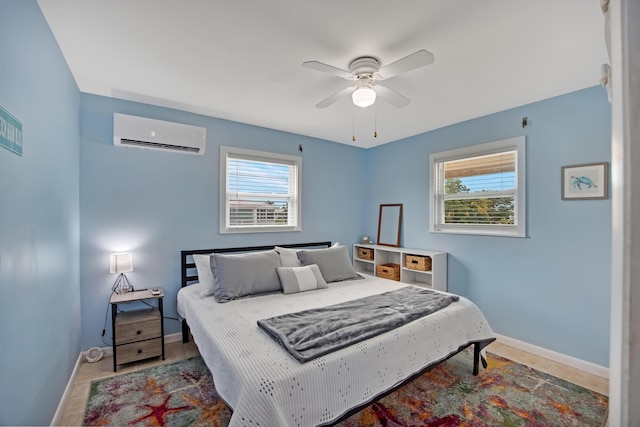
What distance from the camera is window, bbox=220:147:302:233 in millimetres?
3635

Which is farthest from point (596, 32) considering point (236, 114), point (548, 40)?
point (236, 114)

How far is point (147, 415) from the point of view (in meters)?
2.07

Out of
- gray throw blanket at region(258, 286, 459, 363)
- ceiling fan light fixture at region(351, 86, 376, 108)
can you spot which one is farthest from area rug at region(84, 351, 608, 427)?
ceiling fan light fixture at region(351, 86, 376, 108)

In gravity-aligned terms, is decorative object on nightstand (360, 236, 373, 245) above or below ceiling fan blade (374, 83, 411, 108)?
below

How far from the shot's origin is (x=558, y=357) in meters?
2.87

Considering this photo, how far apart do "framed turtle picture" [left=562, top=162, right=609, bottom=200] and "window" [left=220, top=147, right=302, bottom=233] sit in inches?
115

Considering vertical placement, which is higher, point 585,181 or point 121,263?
point 585,181

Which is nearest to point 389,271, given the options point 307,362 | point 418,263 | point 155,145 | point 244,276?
point 418,263

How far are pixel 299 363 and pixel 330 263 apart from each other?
1.90 meters

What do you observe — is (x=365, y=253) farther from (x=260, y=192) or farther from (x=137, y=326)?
(x=137, y=326)

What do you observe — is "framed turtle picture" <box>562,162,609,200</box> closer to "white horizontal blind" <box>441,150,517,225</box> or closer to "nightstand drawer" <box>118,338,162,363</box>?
"white horizontal blind" <box>441,150,517,225</box>

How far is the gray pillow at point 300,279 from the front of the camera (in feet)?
9.73

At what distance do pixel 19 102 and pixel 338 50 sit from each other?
1.81 metres

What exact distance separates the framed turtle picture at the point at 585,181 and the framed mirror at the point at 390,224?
1944mm
